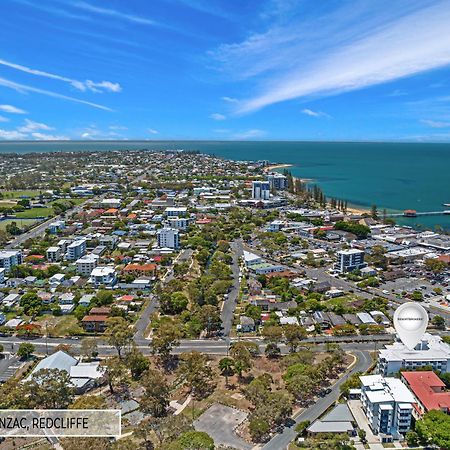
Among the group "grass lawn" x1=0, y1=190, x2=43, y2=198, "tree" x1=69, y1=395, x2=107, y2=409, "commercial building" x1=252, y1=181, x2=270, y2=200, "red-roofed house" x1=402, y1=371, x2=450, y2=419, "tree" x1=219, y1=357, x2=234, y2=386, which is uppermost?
"commercial building" x1=252, y1=181, x2=270, y2=200

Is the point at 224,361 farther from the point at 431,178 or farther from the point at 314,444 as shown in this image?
the point at 431,178

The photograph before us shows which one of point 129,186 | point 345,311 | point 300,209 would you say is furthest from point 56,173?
point 345,311

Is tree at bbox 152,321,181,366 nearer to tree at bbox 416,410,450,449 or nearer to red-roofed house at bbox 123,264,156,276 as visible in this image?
tree at bbox 416,410,450,449

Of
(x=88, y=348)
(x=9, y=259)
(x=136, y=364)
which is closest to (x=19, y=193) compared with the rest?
(x=9, y=259)

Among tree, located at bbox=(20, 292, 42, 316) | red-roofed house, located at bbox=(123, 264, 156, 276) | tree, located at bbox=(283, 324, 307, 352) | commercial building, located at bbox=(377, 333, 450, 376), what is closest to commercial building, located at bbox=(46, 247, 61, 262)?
red-roofed house, located at bbox=(123, 264, 156, 276)

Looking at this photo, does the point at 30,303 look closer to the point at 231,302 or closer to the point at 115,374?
the point at 115,374

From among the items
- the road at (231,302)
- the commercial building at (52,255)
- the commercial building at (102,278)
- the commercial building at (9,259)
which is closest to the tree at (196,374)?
the road at (231,302)

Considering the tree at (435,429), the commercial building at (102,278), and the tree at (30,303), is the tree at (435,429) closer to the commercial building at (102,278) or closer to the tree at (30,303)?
the tree at (30,303)
